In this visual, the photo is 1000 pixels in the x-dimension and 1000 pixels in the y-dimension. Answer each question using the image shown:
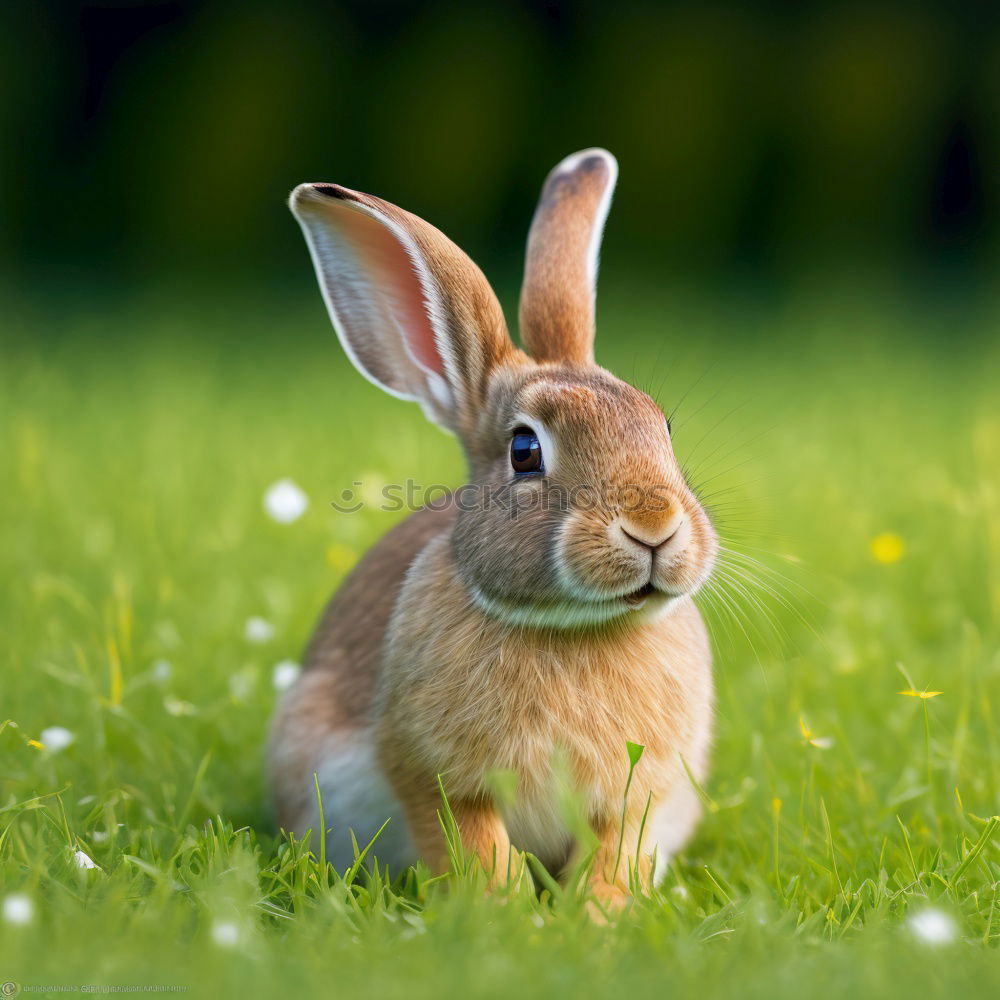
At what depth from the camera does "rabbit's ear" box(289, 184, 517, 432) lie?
11.3 ft

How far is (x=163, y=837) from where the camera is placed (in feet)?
11.1

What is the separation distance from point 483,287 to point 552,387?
0.39 meters

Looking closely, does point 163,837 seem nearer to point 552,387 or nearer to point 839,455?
point 552,387

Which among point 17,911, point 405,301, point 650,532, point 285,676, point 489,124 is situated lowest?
point 285,676

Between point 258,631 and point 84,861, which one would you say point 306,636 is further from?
point 84,861

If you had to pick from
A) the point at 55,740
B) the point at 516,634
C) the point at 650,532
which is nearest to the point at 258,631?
the point at 55,740

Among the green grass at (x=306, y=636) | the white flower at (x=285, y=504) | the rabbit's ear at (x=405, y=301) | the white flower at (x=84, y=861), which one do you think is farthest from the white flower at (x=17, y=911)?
the white flower at (x=285, y=504)

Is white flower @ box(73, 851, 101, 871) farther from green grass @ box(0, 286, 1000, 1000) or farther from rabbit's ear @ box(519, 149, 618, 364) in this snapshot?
rabbit's ear @ box(519, 149, 618, 364)

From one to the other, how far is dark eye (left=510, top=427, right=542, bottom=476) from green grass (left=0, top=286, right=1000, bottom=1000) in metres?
0.57

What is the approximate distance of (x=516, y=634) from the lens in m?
3.24

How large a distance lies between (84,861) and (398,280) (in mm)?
1774

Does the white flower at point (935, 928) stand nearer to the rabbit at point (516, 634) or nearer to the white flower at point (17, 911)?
the rabbit at point (516, 634)

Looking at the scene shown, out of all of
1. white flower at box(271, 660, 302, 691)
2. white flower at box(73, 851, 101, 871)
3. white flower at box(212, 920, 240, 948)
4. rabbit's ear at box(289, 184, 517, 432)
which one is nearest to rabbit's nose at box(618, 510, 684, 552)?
rabbit's ear at box(289, 184, 517, 432)

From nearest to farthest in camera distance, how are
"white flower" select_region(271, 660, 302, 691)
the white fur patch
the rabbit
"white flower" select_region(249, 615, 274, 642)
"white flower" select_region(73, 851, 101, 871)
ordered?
"white flower" select_region(73, 851, 101, 871) → the rabbit → the white fur patch → "white flower" select_region(271, 660, 302, 691) → "white flower" select_region(249, 615, 274, 642)
